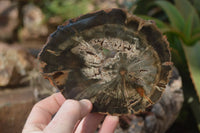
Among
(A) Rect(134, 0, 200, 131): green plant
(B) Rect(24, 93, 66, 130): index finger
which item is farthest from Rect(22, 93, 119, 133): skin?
(A) Rect(134, 0, 200, 131): green plant

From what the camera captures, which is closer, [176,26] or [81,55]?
[81,55]

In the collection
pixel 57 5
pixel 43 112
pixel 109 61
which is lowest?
pixel 43 112

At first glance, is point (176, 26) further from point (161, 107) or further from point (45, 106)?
point (45, 106)

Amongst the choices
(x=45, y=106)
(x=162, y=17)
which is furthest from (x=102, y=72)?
(x=162, y=17)

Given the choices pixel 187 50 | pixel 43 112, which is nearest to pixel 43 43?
pixel 43 112

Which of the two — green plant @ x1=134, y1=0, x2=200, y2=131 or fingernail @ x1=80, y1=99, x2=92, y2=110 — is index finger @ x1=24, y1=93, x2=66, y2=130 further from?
green plant @ x1=134, y1=0, x2=200, y2=131

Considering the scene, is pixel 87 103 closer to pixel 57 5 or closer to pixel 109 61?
pixel 109 61

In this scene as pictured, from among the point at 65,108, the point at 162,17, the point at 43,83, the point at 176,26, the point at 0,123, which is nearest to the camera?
the point at 65,108

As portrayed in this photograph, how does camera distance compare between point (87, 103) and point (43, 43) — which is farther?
point (43, 43)
